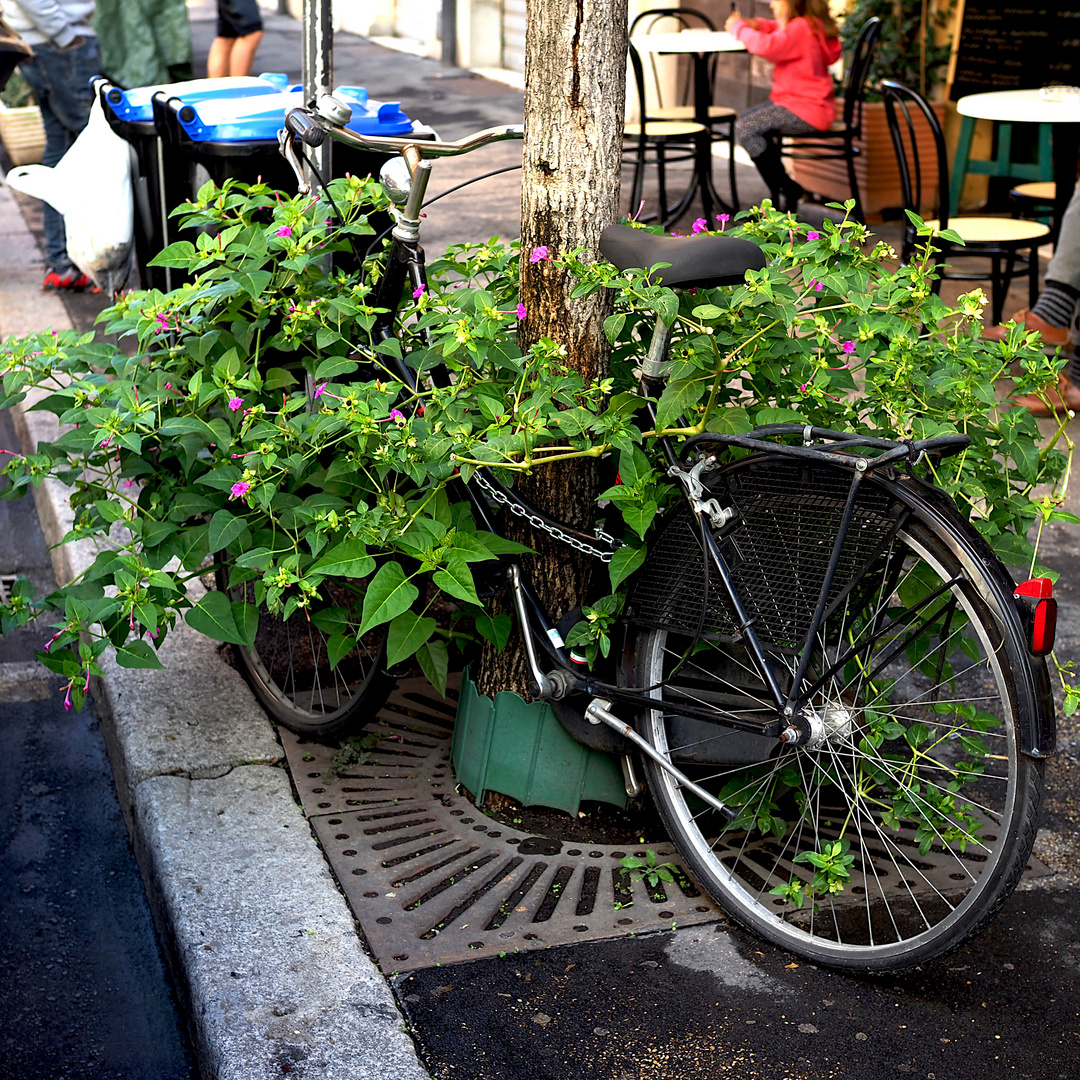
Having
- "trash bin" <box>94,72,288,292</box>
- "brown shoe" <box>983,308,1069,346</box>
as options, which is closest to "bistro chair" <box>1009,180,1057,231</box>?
"brown shoe" <box>983,308,1069,346</box>

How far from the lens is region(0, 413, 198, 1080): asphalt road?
266 centimetres

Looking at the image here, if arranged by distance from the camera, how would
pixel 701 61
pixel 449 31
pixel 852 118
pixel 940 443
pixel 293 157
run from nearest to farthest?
1. pixel 940 443
2. pixel 293 157
3. pixel 852 118
4. pixel 701 61
5. pixel 449 31

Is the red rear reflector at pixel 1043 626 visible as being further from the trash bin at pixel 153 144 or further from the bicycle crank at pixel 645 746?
the trash bin at pixel 153 144

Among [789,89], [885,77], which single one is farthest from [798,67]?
[885,77]

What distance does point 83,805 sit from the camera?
3479 mm

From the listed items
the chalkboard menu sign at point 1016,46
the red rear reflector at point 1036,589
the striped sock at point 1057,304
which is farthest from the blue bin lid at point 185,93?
the chalkboard menu sign at point 1016,46

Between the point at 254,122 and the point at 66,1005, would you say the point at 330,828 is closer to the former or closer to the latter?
the point at 66,1005

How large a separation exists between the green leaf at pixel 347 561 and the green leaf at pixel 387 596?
0.10ft

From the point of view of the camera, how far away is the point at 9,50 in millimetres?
6535

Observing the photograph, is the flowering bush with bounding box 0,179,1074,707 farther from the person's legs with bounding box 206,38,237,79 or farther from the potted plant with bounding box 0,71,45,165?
the potted plant with bounding box 0,71,45,165

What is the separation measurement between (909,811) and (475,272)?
151 cm

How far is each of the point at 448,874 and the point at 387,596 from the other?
2.16ft

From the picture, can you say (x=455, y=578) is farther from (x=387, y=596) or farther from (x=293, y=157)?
(x=293, y=157)

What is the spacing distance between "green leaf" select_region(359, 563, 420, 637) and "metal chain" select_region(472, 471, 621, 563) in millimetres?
308
